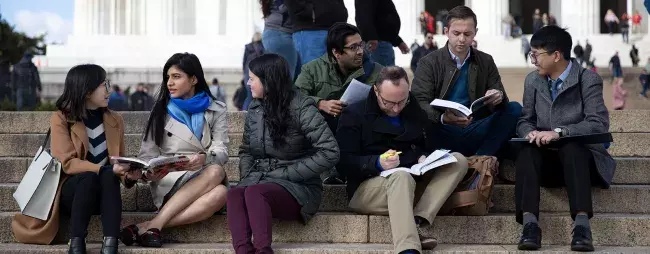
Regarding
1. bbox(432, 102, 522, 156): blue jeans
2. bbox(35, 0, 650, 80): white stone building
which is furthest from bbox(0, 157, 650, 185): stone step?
bbox(35, 0, 650, 80): white stone building

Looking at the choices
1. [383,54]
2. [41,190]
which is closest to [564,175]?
[383,54]

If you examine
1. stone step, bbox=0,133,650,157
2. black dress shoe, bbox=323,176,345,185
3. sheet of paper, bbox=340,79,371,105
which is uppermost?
sheet of paper, bbox=340,79,371,105

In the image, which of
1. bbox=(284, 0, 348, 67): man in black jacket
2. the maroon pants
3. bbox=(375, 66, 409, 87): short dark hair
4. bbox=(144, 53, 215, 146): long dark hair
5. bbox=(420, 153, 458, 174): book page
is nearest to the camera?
the maroon pants

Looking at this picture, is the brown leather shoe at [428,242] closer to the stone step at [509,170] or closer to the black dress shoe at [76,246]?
the stone step at [509,170]

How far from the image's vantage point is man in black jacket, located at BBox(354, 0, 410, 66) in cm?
1022

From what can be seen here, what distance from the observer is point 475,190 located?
8.06m

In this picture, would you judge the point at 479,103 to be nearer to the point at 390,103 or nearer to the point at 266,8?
the point at 390,103

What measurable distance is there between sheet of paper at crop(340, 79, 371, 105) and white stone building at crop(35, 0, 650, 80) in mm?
34406

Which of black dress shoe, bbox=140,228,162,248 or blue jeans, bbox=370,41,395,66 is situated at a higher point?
blue jeans, bbox=370,41,395,66

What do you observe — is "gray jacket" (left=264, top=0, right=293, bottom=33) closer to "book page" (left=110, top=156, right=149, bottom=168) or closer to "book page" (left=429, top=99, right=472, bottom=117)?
"book page" (left=429, top=99, right=472, bottom=117)

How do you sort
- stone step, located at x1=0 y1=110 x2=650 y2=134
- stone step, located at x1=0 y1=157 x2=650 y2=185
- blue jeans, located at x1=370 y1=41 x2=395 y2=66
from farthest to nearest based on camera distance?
blue jeans, located at x1=370 y1=41 x2=395 y2=66
stone step, located at x1=0 y1=110 x2=650 y2=134
stone step, located at x1=0 y1=157 x2=650 y2=185

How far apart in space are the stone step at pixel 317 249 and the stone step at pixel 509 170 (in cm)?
108

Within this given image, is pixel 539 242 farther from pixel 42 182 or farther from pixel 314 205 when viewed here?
pixel 42 182

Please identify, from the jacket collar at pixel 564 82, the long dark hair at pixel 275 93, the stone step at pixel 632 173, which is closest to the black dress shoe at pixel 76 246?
the long dark hair at pixel 275 93
